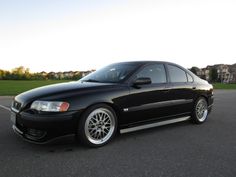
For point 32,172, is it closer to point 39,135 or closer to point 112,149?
point 39,135

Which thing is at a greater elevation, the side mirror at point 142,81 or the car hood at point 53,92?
the side mirror at point 142,81

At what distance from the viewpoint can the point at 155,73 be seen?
5.18m

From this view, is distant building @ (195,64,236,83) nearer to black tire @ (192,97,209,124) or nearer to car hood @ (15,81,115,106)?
black tire @ (192,97,209,124)

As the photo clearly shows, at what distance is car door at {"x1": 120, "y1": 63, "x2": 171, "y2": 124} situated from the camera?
4.59m

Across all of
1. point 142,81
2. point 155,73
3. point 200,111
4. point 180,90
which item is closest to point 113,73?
point 142,81

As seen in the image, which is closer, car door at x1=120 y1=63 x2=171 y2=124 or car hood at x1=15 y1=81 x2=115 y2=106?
car hood at x1=15 y1=81 x2=115 y2=106

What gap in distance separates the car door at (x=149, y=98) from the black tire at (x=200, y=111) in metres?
1.08

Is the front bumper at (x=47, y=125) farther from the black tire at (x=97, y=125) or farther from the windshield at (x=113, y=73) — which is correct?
the windshield at (x=113, y=73)

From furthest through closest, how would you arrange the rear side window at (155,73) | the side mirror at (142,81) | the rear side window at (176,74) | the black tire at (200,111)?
the black tire at (200,111), the rear side window at (176,74), the rear side window at (155,73), the side mirror at (142,81)

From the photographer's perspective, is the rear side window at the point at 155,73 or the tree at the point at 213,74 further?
the tree at the point at 213,74

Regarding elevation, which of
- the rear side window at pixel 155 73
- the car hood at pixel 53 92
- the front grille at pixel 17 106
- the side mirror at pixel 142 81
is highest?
the rear side window at pixel 155 73

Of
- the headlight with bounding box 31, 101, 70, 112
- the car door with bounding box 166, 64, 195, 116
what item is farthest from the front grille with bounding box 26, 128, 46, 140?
the car door with bounding box 166, 64, 195, 116

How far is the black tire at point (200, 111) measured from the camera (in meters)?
5.97

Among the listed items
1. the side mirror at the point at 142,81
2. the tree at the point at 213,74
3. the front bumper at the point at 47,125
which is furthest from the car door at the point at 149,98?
the tree at the point at 213,74
